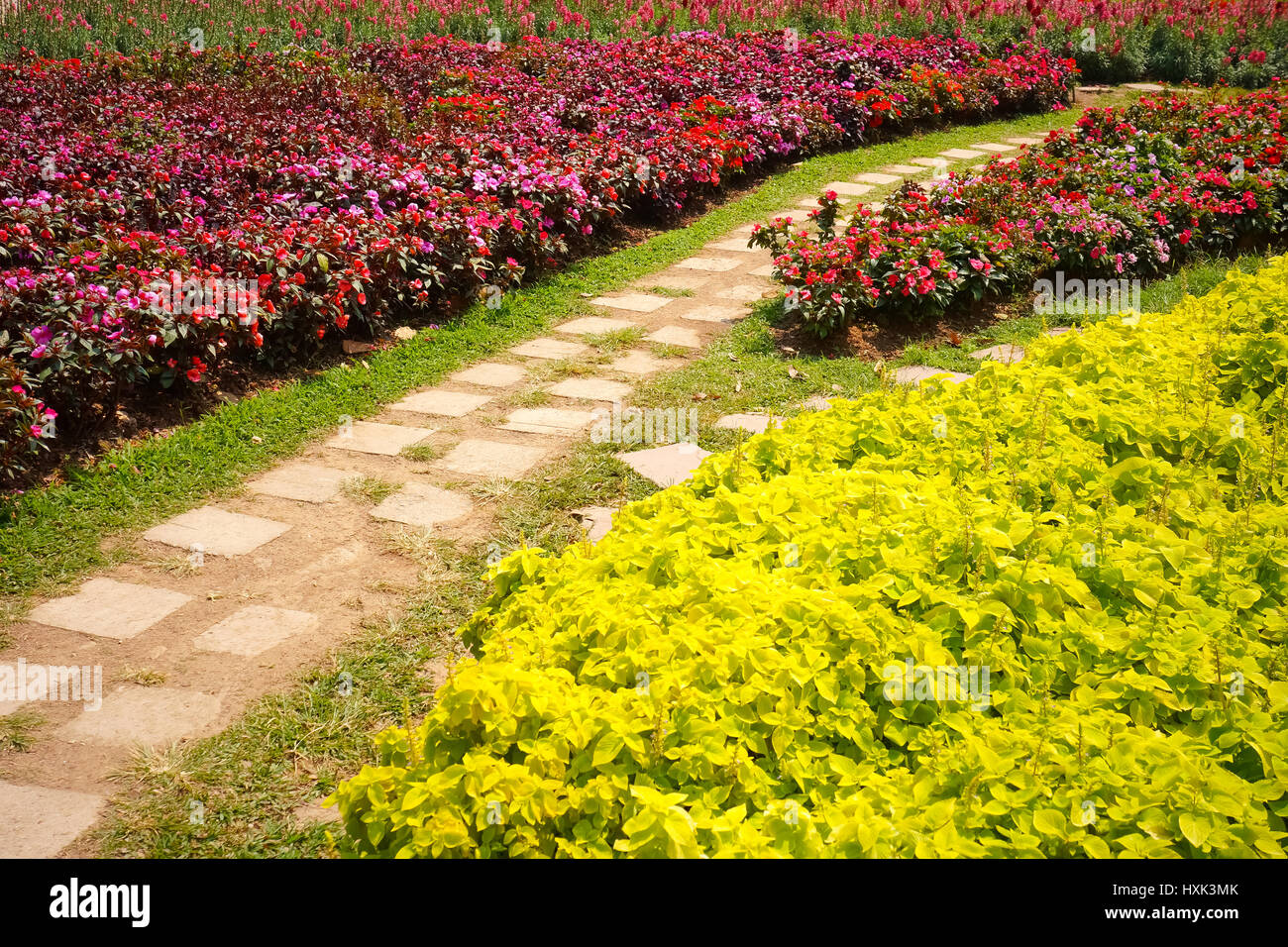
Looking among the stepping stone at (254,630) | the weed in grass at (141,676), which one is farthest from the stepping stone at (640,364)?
the weed in grass at (141,676)

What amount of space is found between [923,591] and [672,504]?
0.76 metres

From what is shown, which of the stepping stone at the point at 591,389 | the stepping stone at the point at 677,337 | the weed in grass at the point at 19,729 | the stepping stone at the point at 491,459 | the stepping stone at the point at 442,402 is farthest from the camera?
the stepping stone at the point at 677,337

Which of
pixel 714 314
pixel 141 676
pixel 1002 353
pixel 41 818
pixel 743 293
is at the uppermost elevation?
pixel 743 293

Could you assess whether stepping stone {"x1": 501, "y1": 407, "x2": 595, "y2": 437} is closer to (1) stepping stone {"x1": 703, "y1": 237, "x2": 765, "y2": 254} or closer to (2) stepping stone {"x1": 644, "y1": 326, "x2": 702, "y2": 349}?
(2) stepping stone {"x1": 644, "y1": 326, "x2": 702, "y2": 349}

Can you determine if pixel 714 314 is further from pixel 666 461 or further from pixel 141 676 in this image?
pixel 141 676

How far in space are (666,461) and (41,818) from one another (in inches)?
105

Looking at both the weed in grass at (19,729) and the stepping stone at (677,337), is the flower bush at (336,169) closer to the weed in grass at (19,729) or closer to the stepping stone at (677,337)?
the stepping stone at (677,337)

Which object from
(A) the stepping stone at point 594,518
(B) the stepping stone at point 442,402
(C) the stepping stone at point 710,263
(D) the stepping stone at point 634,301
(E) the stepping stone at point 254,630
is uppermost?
(C) the stepping stone at point 710,263

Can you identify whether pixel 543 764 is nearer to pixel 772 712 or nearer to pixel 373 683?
pixel 772 712

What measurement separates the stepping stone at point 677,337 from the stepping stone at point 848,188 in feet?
11.2

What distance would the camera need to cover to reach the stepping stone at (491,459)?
14.9 ft

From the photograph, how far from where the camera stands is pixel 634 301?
22.0 ft

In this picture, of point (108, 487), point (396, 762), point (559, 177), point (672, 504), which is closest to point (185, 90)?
point (559, 177)

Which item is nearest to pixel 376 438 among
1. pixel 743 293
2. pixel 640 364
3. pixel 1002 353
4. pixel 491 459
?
pixel 491 459
